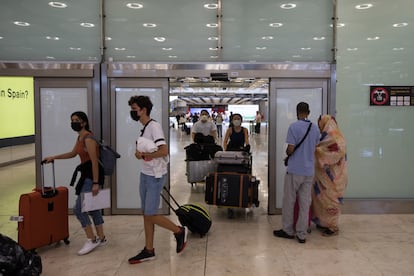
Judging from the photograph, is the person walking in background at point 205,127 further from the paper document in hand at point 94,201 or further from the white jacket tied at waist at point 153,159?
the white jacket tied at waist at point 153,159

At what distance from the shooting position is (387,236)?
14.6 feet

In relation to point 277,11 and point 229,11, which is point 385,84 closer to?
point 277,11

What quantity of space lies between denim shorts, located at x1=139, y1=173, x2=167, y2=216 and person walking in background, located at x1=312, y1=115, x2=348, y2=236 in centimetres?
200

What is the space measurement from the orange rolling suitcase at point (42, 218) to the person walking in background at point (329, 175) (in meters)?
2.96

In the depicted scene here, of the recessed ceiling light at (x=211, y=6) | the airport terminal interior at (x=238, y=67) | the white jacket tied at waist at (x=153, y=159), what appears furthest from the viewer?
the recessed ceiling light at (x=211, y=6)

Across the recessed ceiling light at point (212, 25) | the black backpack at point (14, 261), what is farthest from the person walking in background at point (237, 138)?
the black backpack at point (14, 261)

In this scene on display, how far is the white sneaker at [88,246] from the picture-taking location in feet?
12.7

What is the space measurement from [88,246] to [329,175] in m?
2.87

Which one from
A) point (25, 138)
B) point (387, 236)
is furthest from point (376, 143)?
point (25, 138)

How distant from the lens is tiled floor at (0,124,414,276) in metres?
3.52

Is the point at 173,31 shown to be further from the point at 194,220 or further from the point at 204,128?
the point at 194,220

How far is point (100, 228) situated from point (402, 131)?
444 cm

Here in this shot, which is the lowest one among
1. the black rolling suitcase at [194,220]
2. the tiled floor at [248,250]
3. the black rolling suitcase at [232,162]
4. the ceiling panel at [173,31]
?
the tiled floor at [248,250]

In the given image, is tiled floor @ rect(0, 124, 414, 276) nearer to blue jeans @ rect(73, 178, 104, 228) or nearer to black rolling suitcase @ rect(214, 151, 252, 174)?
blue jeans @ rect(73, 178, 104, 228)
